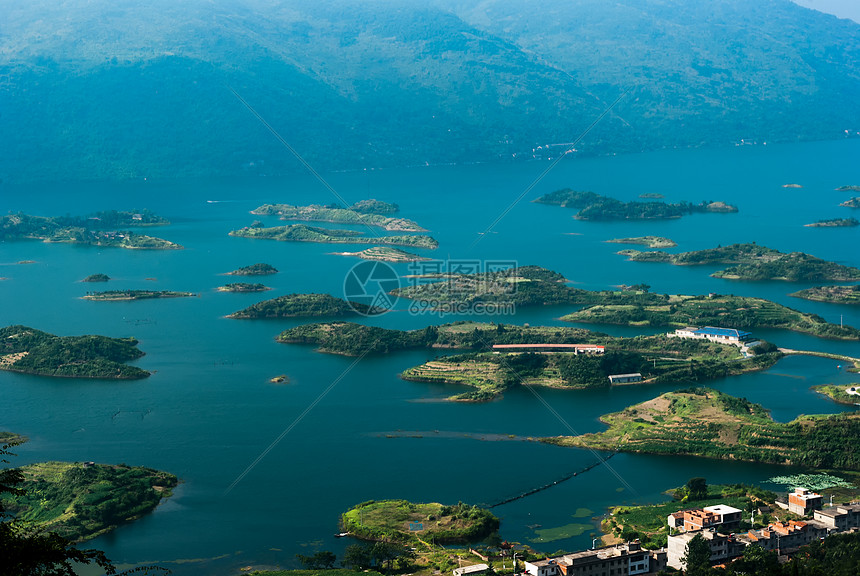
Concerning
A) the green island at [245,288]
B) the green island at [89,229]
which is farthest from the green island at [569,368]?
the green island at [89,229]

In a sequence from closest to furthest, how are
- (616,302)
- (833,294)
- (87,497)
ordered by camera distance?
(87,497) < (616,302) < (833,294)

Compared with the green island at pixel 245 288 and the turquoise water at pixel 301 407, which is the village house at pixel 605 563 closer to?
the turquoise water at pixel 301 407

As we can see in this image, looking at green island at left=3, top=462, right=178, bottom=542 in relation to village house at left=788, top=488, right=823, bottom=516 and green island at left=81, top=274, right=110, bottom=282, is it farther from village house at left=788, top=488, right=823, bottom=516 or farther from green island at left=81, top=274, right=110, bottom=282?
green island at left=81, top=274, right=110, bottom=282

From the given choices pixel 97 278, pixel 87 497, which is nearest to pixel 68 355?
pixel 87 497

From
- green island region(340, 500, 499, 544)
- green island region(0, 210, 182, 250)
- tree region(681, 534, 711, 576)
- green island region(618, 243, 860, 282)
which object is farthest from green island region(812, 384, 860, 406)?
green island region(0, 210, 182, 250)

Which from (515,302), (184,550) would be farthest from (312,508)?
(515,302)

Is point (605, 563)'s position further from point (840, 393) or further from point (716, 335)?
point (716, 335)
